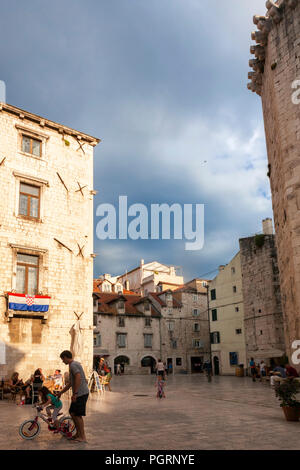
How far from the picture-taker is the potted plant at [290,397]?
9078mm

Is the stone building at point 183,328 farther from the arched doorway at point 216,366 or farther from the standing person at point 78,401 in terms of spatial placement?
the standing person at point 78,401

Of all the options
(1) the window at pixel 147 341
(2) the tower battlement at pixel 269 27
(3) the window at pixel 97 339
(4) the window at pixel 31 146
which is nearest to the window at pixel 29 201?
(4) the window at pixel 31 146

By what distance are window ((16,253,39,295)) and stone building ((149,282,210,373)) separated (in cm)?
3449

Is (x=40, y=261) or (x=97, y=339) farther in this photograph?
(x=97, y=339)

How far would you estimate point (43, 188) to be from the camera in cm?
2064

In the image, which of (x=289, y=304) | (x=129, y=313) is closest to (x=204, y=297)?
(x=129, y=313)

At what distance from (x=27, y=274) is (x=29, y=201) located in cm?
373

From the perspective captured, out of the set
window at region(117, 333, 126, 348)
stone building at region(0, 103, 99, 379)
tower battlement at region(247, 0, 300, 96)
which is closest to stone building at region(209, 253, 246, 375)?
window at region(117, 333, 126, 348)

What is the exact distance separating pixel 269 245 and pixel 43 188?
70.4 feet

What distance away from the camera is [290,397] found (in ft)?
30.3

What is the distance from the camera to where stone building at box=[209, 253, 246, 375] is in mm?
40688

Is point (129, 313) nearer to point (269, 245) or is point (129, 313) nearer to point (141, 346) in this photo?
point (141, 346)

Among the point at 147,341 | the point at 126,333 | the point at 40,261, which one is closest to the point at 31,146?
the point at 40,261

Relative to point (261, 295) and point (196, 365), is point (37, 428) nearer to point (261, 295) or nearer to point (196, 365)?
point (261, 295)
